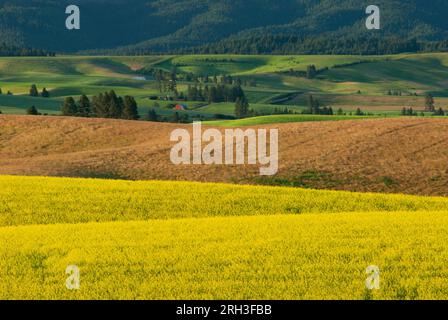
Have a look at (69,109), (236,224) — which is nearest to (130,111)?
(69,109)

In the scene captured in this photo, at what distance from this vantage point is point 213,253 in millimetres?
19375

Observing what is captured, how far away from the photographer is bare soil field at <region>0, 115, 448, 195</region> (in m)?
46.1

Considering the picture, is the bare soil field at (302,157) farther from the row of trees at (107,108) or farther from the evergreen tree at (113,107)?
the evergreen tree at (113,107)

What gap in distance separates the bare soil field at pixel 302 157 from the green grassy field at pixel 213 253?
16429 mm

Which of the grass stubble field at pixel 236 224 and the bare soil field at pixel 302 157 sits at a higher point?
the grass stubble field at pixel 236 224

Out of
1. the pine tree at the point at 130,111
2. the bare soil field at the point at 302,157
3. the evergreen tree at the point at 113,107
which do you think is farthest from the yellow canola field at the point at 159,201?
the evergreen tree at the point at 113,107

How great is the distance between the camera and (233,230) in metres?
22.5

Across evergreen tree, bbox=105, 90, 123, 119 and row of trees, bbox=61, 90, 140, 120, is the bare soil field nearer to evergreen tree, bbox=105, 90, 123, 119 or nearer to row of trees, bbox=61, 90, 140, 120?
row of trees, bbox=61, 90, 140, 120

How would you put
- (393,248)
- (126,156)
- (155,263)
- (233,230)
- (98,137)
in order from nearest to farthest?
(155,263) < (393,248) < (233,230) < (126,156) < (98,137)

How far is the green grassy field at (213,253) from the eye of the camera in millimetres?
16547

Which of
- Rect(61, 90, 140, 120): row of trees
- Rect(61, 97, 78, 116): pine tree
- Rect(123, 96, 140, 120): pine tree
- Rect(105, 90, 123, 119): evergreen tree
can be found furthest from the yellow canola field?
Rect(61, 97, 78, 116): pine tree

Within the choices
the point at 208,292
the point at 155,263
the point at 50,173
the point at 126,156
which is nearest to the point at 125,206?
the point at 155,263

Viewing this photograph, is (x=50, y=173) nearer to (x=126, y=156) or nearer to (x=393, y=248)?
(x=126, y=156)
